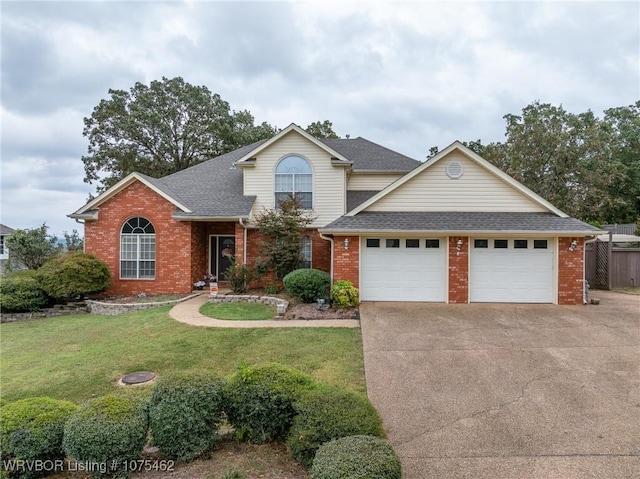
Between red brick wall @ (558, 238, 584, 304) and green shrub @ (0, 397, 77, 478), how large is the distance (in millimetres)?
12774

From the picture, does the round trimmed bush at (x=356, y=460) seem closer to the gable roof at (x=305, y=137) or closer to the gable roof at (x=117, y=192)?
the gable roof at (x=305, y=137)

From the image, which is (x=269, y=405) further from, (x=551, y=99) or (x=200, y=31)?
(x=551, y=99)

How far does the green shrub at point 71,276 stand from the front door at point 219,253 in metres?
4.31

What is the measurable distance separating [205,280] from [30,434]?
11670mm

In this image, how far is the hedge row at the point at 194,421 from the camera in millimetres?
3354

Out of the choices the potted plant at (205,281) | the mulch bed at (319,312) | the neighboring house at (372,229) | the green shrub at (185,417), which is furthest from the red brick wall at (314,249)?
the green shrub at (185,417)

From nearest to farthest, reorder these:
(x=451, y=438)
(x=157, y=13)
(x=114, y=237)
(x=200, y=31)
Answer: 1. (x=451, y=438)
2. (x=157, y=13)
3. (x=200, y=31)
4. (x=114, y=237)

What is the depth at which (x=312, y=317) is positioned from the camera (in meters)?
9.98

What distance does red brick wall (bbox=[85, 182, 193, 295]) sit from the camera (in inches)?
547

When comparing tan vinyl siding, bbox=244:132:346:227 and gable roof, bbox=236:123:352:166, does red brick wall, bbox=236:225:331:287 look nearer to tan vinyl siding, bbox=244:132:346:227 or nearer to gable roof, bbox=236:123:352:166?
tan vinyl siding, bbox=244:132:346:227

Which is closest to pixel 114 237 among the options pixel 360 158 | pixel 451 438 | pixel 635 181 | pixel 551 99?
pixel 360 158

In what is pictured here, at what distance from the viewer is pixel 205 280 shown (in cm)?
1493

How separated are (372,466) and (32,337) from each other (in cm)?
1083

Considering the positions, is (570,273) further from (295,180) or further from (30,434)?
(30,434)
